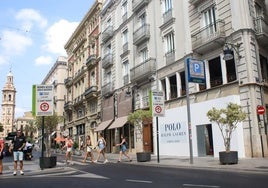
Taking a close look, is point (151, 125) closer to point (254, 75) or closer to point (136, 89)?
point (136, 89)

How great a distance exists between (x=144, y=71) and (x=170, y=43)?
3.51 metres

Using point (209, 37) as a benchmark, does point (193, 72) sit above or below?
below

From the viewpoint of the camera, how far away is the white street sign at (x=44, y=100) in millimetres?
14559

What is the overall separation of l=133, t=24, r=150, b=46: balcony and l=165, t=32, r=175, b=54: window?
8.71 ft

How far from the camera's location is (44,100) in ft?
48.5

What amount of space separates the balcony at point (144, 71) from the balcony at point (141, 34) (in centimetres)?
239

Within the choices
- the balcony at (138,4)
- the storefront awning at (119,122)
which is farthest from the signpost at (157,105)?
the balcony at (138,4)

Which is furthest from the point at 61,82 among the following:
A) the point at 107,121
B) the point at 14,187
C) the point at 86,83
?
the point at 14,187

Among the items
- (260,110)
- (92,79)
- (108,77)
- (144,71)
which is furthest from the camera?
(92,79)

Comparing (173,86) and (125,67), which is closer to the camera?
(173,86)

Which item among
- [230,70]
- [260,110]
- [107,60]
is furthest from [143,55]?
[260,110]

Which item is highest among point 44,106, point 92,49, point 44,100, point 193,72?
point 92,49

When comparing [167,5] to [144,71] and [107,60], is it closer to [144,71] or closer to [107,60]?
[144,71]

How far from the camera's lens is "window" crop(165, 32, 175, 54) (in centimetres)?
2477
